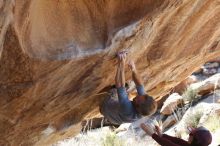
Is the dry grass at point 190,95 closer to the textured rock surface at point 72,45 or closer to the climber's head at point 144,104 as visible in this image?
the textured rock surface at point 72,45

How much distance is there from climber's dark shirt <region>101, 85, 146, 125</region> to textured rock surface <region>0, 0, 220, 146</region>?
40 centimetres

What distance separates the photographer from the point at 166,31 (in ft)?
19.7

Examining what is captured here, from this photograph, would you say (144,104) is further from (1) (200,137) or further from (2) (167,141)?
(1) (200,137)

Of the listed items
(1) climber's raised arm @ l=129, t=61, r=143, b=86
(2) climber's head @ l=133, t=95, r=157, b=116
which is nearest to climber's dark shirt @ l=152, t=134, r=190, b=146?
(2) climber's head @ l=133, t=95, r=157, b=116

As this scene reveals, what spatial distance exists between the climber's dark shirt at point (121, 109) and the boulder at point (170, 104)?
10153 mm

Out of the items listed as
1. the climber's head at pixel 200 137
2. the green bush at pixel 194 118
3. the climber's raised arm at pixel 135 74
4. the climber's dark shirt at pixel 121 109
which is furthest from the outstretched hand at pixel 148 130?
the green bush at pixel 194 118

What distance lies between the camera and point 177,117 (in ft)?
51.2

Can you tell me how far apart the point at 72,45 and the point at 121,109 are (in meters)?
0.88

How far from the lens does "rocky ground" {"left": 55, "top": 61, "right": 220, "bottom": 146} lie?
1473 centimetres

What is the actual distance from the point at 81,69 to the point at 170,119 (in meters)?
10.3

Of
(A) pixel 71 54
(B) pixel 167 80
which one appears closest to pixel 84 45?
(A) pixel 71 54

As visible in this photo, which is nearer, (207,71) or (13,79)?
(13,79)

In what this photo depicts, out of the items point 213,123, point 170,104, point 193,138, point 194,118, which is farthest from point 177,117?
point 193,138

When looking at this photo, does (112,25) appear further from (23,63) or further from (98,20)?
(23,63)
